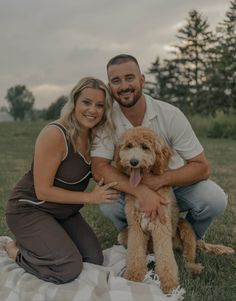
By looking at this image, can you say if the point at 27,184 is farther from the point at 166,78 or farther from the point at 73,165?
the point at 166,78

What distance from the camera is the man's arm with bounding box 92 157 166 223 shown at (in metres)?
3.74

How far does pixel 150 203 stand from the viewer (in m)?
3.73

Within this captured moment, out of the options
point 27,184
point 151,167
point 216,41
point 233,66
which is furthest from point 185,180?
point 216,41

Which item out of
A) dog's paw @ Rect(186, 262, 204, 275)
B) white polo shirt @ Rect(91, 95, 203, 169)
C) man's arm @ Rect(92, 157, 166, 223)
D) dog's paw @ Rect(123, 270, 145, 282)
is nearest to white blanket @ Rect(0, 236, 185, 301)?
dog's paw @ Rect(123, 270, 145, 282)

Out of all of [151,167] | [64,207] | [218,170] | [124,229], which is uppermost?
[151,167]

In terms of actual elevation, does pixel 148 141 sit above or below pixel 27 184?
above

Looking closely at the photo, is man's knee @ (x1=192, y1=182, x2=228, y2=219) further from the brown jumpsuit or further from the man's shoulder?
the brown jumpsuit

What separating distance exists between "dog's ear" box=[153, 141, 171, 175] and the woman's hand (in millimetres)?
372

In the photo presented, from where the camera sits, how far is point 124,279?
364cm

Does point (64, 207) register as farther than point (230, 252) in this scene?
No

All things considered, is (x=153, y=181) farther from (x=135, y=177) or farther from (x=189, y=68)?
(x=189, y=68)

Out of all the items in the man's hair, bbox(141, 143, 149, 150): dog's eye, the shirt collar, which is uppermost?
the man's hair

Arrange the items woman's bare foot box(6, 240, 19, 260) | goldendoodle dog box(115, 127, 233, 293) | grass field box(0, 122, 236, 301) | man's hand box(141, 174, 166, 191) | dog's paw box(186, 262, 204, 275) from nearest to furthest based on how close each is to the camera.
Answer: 1. grass field box(0, 122, 236, 301)
2. goldendoodle dog box(115, 127, 233, 293)
3. man's hand box(141, 174, 166, 191)
4. dog's paw box(186, 262, 204, 275)
5. woman's bare foot box(6, 240, 19, 260)

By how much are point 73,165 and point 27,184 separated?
0.46m
